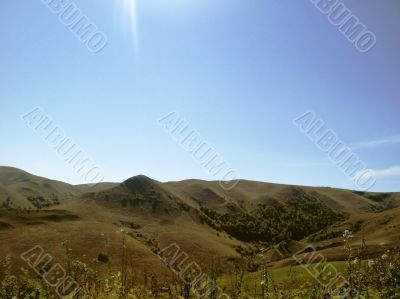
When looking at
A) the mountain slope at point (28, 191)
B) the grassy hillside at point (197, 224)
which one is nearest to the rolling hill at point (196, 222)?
the grassy hillside at point (197, 224)

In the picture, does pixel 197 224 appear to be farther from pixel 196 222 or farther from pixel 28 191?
pixel 28 191

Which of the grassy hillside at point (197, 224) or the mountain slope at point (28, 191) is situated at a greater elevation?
the mountain slope at point (28, 191)

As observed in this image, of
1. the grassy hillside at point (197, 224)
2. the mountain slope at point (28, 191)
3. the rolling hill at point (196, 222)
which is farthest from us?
the mountain slope at point (28, 191)

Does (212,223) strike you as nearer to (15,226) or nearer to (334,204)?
(15,226)

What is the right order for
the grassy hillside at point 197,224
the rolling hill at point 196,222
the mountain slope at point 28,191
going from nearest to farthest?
1. the grassy hillside at point 197,224
2. the rolling hill at point 196,222
3. the mountain slope at point 28,191

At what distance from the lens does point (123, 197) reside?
44219mm

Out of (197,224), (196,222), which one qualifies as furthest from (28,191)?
(197,224)

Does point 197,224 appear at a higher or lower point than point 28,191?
lower

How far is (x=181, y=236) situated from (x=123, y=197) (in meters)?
12.9

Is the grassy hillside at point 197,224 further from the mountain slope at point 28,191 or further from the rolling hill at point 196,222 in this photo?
the mountain slope at point 28,191

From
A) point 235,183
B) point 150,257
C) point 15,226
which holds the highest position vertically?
point 235,183

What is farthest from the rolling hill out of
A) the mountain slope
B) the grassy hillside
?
the mountain slope

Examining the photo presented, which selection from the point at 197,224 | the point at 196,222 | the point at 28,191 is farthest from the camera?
the point at 28,191

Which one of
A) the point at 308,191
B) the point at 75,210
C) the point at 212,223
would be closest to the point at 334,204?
the point at 308,191
